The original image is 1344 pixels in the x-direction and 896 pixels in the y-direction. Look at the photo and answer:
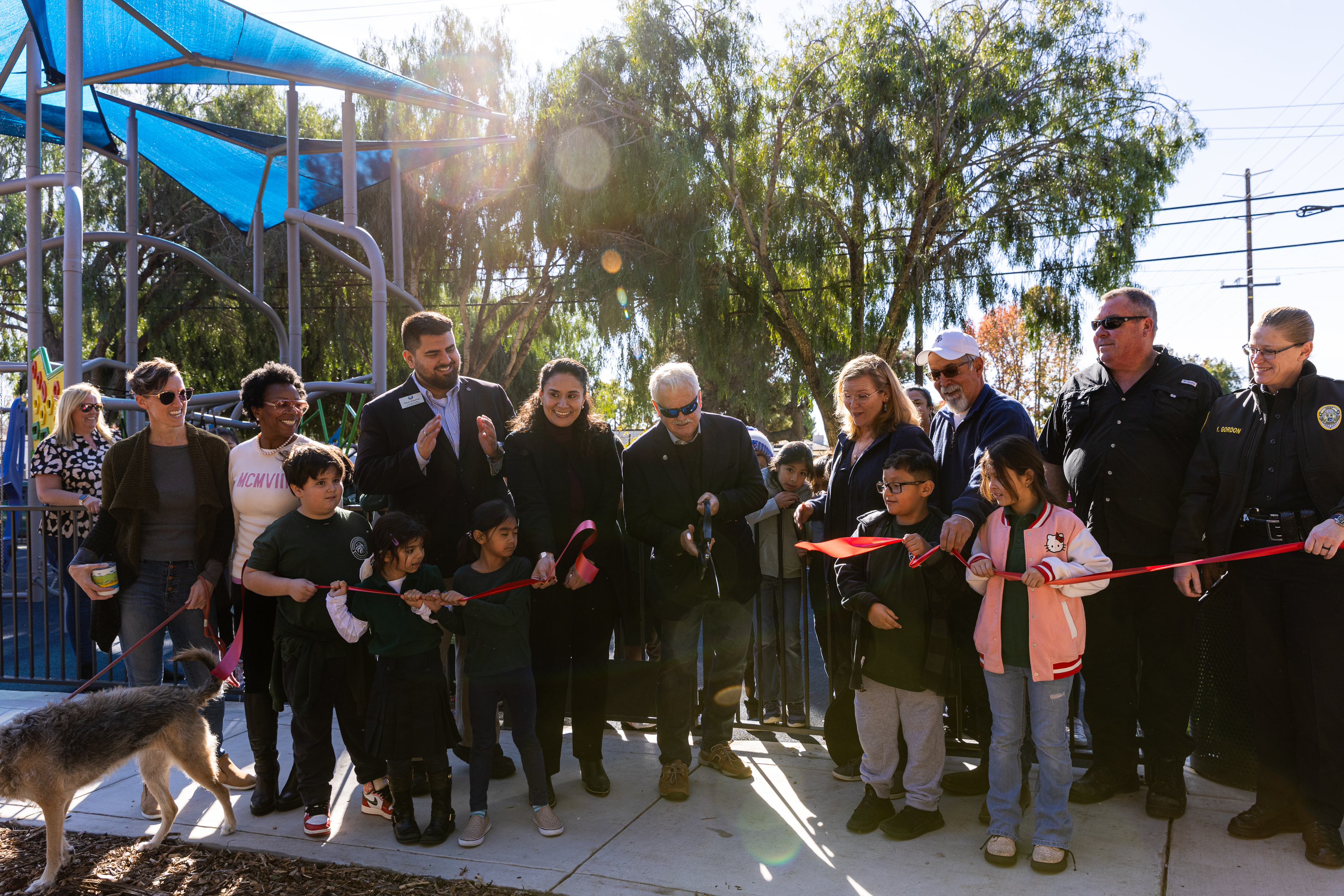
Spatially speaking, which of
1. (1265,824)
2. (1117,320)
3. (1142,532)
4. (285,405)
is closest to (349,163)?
(285,405)

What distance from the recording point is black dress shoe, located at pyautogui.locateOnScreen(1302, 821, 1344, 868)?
3.20 metres

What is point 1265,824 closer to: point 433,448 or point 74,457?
point 433,448

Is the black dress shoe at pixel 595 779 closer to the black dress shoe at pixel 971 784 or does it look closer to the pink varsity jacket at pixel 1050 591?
the black dress shoe at pixel 971 784

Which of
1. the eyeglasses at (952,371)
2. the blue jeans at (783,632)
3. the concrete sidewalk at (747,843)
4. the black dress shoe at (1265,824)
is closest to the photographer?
the concrete sidewalk at (747,843)

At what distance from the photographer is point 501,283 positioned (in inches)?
849

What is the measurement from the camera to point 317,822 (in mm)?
3717

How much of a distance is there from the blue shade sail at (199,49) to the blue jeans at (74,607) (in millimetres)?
3910

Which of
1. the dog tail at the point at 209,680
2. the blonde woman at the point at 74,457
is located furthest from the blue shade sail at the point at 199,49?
the dog tail at the point at 209,680

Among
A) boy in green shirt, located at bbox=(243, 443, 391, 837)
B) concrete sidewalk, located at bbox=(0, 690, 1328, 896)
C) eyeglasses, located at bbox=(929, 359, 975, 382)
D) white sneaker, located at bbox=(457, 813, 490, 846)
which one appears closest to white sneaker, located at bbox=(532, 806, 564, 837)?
concrete sidewalk, located at bbox=(0, 690, 1328, 896)

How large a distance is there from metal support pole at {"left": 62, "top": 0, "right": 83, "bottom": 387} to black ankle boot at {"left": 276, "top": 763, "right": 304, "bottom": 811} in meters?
3.73

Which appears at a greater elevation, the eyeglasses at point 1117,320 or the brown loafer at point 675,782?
the eyeglasses at point 1117,320

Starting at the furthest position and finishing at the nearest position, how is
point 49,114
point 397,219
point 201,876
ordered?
1. point 397,219
2. point 49,114
3. point 201,876

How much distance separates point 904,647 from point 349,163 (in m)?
6.81

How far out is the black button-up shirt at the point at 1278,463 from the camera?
334cm
